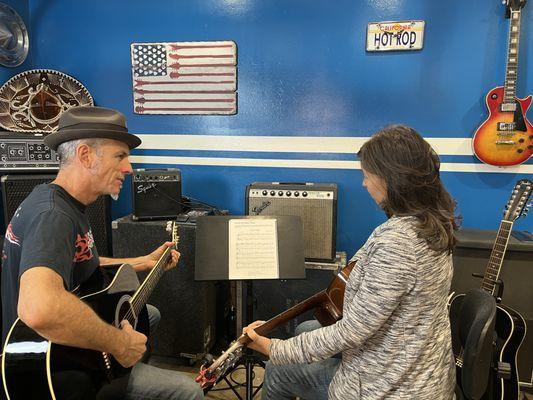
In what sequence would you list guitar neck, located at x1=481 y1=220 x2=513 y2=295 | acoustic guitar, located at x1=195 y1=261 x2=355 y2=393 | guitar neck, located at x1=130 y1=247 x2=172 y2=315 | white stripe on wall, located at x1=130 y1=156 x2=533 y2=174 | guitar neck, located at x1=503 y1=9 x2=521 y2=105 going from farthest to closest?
white stripe on wall, located at x1=130 y1=156 x2=533 y2=174 → guitar neck, located at x1=503 y1=9 x2=521 y2=105 → guitar neck, located at x1=481 y1=220 x2=513 y2=295 → guitar neck, located at x1=130 y1=247 x2=172 y2=315 → acoustic guitar, located at x1=195 y1=261 x2=355 y2=393

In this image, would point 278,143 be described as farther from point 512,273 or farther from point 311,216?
point 512,273

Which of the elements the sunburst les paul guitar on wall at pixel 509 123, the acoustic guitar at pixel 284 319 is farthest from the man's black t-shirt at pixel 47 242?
the sunburst les paul guitar on wall at pixel 509 123

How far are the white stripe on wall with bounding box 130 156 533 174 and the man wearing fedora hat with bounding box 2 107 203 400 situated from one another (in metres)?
1.18

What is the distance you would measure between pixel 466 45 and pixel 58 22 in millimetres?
2740

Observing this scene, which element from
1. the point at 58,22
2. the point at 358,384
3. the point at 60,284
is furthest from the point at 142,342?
the point at 58,22

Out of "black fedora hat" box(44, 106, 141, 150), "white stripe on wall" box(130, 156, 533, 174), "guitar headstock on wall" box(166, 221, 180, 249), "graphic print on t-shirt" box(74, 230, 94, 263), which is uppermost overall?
"black fedora hat" box(44, 106, 141, 150)

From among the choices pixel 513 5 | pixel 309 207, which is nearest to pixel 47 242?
pixel 309 207

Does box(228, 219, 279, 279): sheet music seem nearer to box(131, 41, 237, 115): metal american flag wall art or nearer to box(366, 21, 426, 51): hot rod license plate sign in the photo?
box(131, 41, 237, 115): metal american flag wall art

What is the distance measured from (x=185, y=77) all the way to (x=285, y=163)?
2.93ft

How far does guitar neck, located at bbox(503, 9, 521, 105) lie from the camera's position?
2014 millimetres

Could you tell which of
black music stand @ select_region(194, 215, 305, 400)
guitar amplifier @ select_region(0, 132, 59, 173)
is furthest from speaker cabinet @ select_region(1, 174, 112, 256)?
black music stand @ select_region(194, 215, 305, 400)

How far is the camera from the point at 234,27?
8.03ft

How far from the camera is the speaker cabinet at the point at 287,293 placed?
2.13 meters

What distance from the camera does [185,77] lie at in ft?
8.36
